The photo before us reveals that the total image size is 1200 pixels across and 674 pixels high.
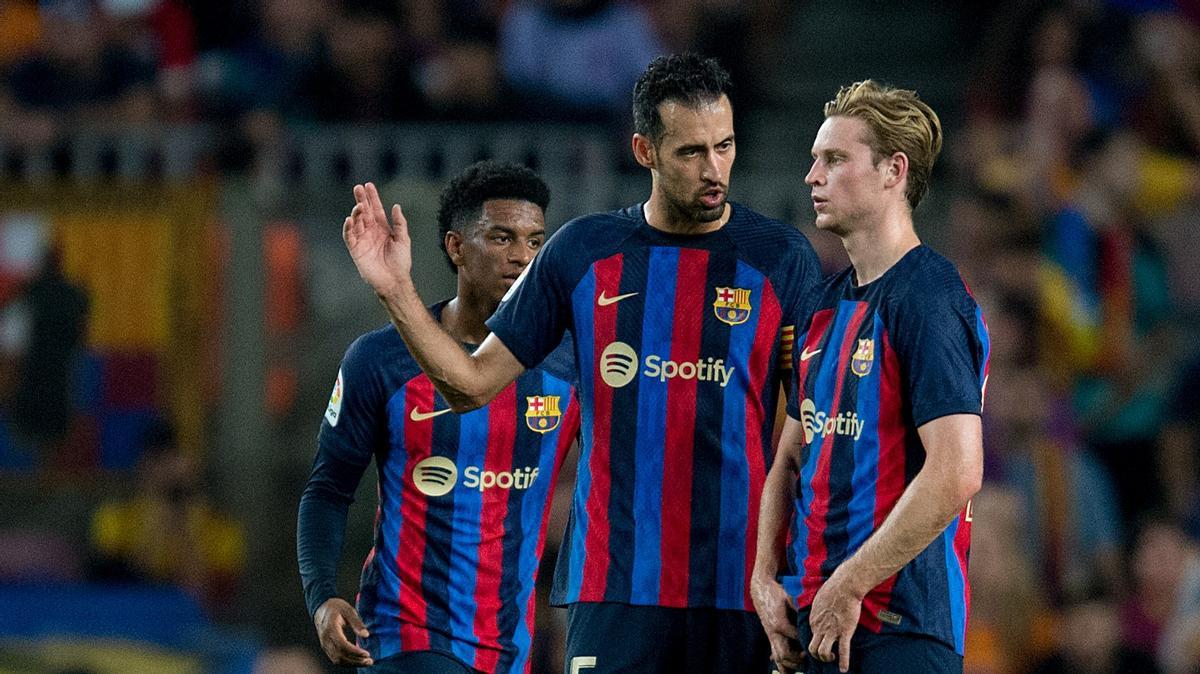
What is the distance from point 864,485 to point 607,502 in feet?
2.62

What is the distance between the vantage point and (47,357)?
1034 centimetres

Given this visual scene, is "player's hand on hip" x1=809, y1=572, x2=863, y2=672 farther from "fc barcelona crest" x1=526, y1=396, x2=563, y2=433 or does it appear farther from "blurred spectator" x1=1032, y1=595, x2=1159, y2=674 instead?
"blurred spectator" x1=1032, y1=595, x2=1159, y2=674

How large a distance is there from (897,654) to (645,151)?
145 cm

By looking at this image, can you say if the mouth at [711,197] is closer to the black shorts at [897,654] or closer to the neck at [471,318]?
the neck at [471,318]

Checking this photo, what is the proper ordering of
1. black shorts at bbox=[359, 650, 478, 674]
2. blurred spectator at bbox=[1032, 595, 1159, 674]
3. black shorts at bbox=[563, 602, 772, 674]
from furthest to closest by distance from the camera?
1. blurred spectator at bbox=[1032, 595, 1159, 674]
2. black shorts at bbox=[359, 650, 478, 674]
3. black shorts at bbox=[563, 602, 772, 674]

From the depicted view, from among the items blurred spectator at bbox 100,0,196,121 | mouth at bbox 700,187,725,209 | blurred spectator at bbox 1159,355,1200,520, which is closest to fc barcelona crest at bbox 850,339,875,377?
mouth at bbox 700,187,725,209

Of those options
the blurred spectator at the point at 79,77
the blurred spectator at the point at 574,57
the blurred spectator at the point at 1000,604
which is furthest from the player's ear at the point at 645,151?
the blurred spectator at the point at 79,77

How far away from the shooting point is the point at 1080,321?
9.61 m

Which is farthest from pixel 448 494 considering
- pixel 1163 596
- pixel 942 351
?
pixel 1163 596

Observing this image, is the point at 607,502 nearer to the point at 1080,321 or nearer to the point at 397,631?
the point at 397,631

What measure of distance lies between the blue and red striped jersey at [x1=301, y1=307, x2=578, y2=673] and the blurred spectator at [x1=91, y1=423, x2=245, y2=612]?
4.77 metres

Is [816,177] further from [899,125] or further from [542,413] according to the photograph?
[542,413]

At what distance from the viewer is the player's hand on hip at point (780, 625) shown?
4.38 metres

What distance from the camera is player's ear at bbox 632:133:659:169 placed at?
477 cm
